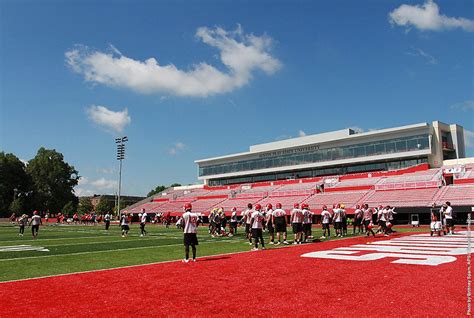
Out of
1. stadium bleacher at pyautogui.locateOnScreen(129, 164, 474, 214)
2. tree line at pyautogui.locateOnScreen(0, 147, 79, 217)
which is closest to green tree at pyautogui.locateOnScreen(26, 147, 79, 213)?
tree line at pyautogui.locateOnScreen(0, 147, 79, 217)

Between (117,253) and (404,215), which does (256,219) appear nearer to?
(117,253)

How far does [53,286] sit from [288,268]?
5.84m

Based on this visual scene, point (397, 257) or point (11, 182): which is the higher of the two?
point (11, 182)

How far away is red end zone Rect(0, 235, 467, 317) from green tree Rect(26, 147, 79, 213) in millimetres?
88547

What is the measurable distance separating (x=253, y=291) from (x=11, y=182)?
88.9 metres

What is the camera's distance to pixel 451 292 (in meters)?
7.72

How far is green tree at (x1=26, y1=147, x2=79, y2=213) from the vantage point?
91.2 metres

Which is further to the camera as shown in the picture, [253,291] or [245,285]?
[245,285]

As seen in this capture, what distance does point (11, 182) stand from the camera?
276ft

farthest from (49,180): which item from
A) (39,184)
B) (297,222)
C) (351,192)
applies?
(297,222)

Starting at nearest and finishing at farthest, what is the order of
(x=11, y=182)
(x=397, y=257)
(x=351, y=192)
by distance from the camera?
(x=397, y=257), (x=351, y=192), (x=11, y=182)

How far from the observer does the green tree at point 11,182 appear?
269 ft

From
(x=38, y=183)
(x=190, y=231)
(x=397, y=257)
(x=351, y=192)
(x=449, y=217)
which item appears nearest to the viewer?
(x=397, y=257)

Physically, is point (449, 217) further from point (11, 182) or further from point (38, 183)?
point (38, 183)
